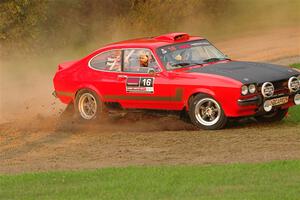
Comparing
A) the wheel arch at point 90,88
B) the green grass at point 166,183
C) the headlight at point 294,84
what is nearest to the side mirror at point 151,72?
the wheel arch at point 90,88

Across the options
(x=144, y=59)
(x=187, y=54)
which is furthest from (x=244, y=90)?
(x=144, y=59)

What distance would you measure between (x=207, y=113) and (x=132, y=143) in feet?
5.14

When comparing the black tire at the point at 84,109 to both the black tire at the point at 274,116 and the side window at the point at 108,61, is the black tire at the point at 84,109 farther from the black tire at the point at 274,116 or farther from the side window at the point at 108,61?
the black tire at the point at 274,116

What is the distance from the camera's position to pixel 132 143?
13.1 metres

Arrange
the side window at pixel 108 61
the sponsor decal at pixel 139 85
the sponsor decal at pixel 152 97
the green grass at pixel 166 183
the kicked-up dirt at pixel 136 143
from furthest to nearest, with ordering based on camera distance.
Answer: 1. the side window at pixel 108 61
2. the sponsor decal at pixel 139 85
3. the sponsor decal at pixel 152 97
4. the kicked-up dirt at pixel 136 143
5. the green grass at pixel 166 183

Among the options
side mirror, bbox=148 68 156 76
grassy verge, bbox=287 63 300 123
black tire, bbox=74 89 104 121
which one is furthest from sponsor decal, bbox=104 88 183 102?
grassy verge, bbox=287 63 300 123

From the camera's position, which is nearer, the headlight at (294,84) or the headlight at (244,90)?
the headlight at (244,90)

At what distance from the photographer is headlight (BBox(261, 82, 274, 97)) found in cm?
1362

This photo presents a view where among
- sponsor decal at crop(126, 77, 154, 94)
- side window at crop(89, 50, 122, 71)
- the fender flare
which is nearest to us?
the fender flare

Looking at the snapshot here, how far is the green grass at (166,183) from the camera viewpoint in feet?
29.3

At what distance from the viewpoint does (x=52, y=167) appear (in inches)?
444

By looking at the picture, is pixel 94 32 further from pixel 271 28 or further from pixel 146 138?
pixel 146 138

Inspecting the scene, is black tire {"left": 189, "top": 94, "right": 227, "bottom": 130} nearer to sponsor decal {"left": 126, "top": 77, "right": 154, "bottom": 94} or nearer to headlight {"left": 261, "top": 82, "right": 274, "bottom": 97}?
headlight {"left": 261, "top": 82, "right": 274, "bottom": 97}

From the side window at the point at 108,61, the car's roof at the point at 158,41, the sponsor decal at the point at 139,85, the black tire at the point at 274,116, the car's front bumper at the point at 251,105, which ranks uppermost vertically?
the car's roof at the point at 158,41
